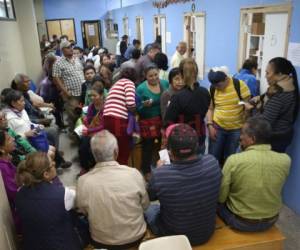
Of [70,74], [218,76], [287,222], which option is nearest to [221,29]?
[218,76]

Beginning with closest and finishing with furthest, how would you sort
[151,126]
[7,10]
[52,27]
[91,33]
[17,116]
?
[17,116]
[151,126]
[7,10]
[52,27]
[91,33]

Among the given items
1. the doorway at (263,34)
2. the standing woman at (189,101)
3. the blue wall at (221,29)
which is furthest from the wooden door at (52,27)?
the standing woman at (189,101)

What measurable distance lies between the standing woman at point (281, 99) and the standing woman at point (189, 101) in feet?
→ 1.91

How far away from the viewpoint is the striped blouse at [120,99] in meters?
3.03

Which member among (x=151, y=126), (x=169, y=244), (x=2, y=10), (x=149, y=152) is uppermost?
(x=2, y=10)

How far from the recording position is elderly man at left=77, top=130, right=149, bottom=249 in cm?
173

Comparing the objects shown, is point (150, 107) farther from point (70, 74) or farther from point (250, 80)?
point (70, 74)

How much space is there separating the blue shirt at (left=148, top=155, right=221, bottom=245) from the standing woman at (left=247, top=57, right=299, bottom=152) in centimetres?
113

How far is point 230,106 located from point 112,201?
5.90 feet

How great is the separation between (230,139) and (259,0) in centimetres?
175

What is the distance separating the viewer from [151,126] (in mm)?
3270

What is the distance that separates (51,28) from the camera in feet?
46.9

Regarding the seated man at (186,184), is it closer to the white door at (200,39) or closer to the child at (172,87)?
the child at (172,87)

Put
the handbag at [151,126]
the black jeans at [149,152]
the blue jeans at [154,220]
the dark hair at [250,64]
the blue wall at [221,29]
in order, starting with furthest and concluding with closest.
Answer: the dark hair at [250,64] < the black jeans at [149,152] < the handbag at [151,126] < the blue wall at [221,29] < the blue jeans at [154,220]
